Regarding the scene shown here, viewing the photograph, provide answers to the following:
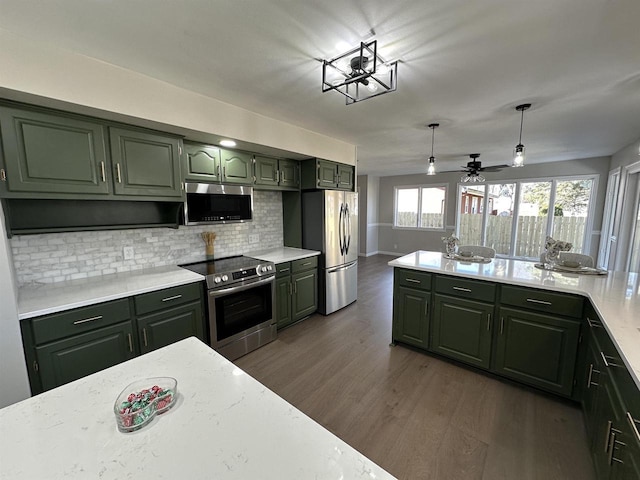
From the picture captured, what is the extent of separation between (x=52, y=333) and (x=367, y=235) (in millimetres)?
6933

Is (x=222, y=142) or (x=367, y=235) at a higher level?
(x=222, y=142)

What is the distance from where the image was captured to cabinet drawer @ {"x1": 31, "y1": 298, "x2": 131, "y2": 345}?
5.57 feet

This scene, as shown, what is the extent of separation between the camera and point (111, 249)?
2439mm

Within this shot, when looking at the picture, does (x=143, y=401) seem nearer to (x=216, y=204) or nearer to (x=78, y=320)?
(x=78, y=320)

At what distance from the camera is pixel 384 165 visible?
6133 millimetres

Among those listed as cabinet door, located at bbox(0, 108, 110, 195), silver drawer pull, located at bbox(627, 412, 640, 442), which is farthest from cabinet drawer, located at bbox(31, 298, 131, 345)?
silver drawer pull, located at bbox(627, 412, 640, 442)

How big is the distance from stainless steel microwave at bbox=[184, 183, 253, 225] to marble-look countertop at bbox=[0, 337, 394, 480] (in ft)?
6.11

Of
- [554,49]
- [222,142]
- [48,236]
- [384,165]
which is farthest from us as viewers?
[384,165]

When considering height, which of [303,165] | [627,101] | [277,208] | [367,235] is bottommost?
[367,235]

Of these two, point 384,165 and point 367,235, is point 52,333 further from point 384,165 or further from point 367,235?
point 367,235

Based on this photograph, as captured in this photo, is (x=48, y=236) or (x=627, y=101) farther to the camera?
(x=627, y=101)

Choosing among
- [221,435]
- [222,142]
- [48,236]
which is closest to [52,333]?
[48,236]

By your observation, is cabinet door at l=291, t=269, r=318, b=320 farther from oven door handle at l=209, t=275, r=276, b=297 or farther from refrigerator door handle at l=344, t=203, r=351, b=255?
refrigerator door handle at l=344, t=203, r=351, b=255

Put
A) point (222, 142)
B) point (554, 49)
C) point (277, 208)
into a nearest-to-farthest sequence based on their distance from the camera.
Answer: point (554, 49) < point (222, 142) < point (277, 208)
